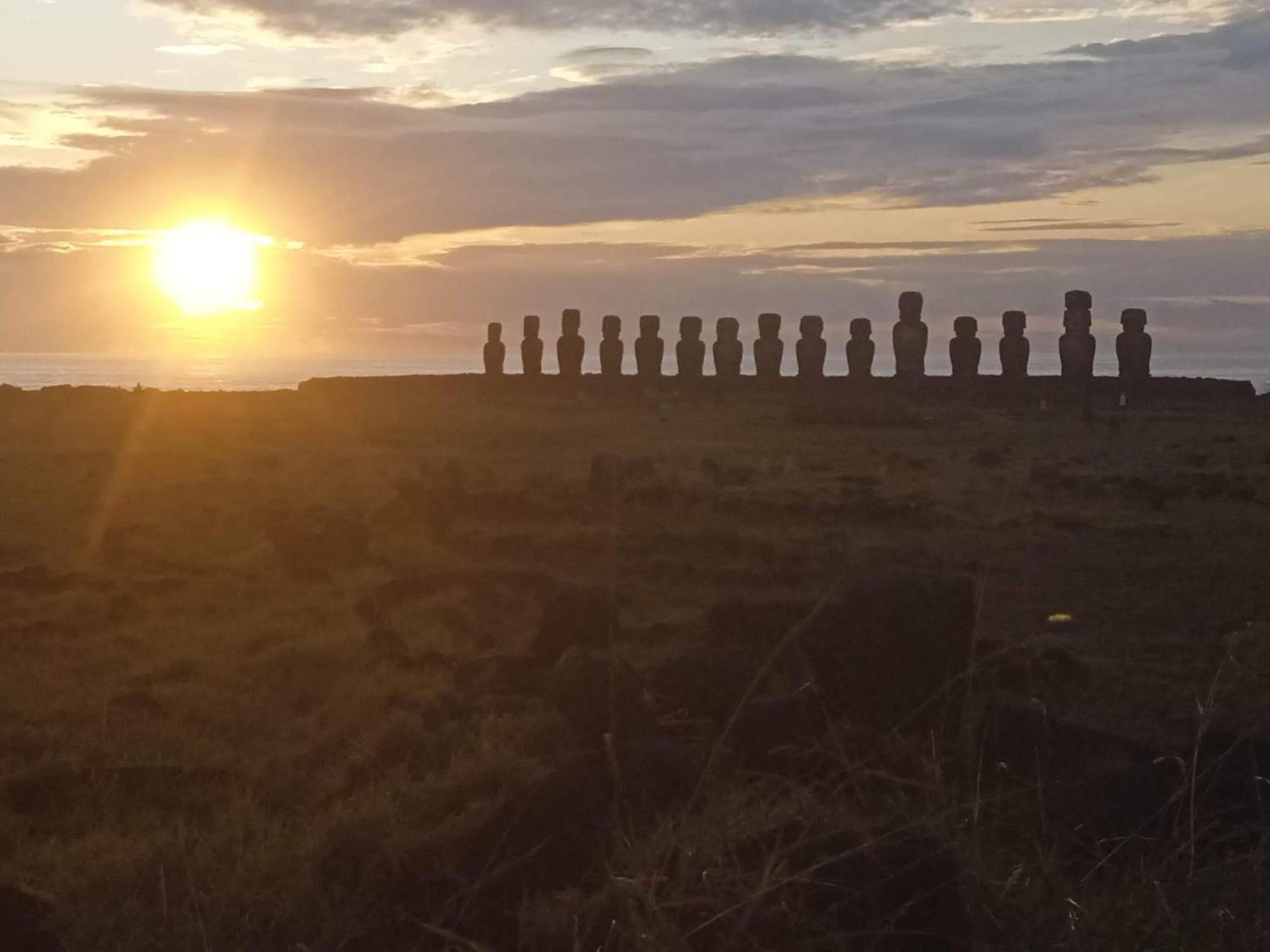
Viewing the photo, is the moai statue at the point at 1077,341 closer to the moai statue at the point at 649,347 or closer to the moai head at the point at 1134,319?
the moai head at the point at 1134,319

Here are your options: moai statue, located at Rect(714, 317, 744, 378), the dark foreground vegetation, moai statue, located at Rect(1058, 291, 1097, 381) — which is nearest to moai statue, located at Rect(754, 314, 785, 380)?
moai statue, located at Rect(714, 317, 744, 378)

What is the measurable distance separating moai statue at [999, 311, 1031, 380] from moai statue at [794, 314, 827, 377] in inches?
264

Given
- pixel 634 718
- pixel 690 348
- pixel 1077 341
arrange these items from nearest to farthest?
pixel 634 718, pixel 1077 341, pixel 690 348

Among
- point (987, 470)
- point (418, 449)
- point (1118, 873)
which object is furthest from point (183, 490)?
point (1118, 873)

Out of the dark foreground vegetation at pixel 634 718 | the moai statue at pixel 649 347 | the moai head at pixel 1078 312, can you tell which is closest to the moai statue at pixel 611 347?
the moai statue at pixel 649 347

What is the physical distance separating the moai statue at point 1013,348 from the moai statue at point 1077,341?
8.92 ft

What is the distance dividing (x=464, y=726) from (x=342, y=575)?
21.2 ft

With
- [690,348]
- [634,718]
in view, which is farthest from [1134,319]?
[634,718]

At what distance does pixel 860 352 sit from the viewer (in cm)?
5425

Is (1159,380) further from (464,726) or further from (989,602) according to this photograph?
(464,726)

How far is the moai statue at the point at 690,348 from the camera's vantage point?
2304 inches

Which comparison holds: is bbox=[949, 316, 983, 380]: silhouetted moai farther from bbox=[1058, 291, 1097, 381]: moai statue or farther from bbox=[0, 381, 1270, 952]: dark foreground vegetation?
bbox=[0, 381, 1270, 952]: dark foreground vegetation

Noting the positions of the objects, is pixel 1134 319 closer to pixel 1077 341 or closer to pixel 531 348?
pixel 1077 341

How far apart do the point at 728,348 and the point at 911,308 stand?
7323 mm
